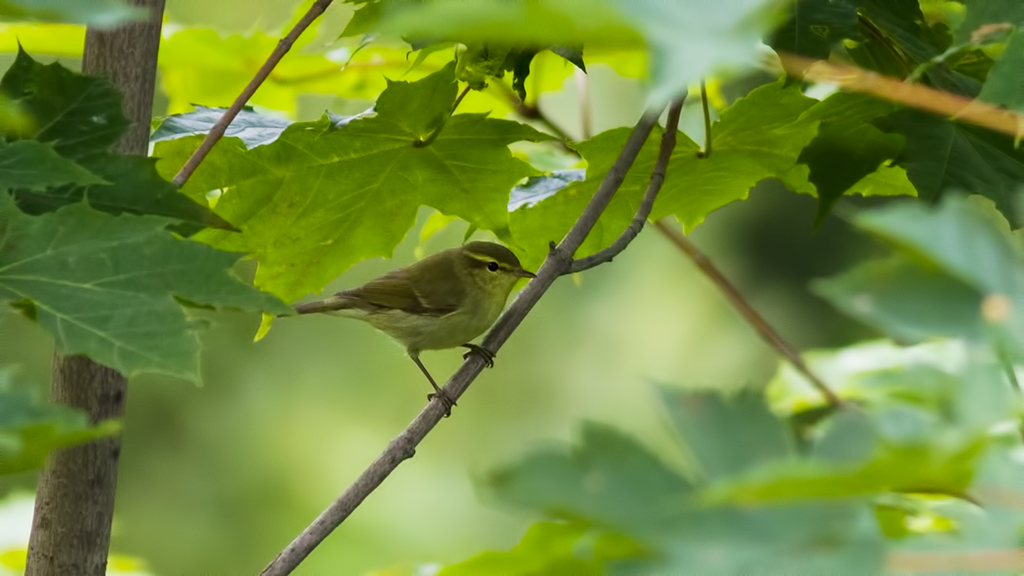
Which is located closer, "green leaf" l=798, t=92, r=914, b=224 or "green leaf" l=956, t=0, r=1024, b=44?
"green leaf" l=956, t=0, r=1024, b=44

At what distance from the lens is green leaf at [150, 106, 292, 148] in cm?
125

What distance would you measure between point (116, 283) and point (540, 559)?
44 centimetres

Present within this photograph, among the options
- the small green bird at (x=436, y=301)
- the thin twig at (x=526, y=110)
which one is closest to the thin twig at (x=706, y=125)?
the thin twig at (x=526, y=110)

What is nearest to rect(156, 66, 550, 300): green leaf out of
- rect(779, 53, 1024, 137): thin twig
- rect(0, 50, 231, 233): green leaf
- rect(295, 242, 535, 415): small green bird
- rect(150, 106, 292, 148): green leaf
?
rect(150, 106, 292, 148): green leaf

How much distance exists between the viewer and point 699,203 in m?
1.48

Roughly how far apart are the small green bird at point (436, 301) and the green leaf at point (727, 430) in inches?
81.8

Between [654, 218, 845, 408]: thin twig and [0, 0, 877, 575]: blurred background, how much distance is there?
358cm

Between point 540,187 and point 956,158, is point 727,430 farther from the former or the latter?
point 540,187

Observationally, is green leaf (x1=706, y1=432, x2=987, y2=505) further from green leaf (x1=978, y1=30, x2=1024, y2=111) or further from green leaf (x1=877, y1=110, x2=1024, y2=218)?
green leaf (x1=877, y1=110, x2=1024, y2=218)

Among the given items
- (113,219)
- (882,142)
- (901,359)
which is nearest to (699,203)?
(882,142)

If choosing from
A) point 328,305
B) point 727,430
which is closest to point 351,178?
point 727,430

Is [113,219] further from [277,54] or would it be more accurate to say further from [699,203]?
[699,203]

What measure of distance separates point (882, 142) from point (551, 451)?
843 mm

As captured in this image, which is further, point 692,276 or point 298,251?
point 692,276
